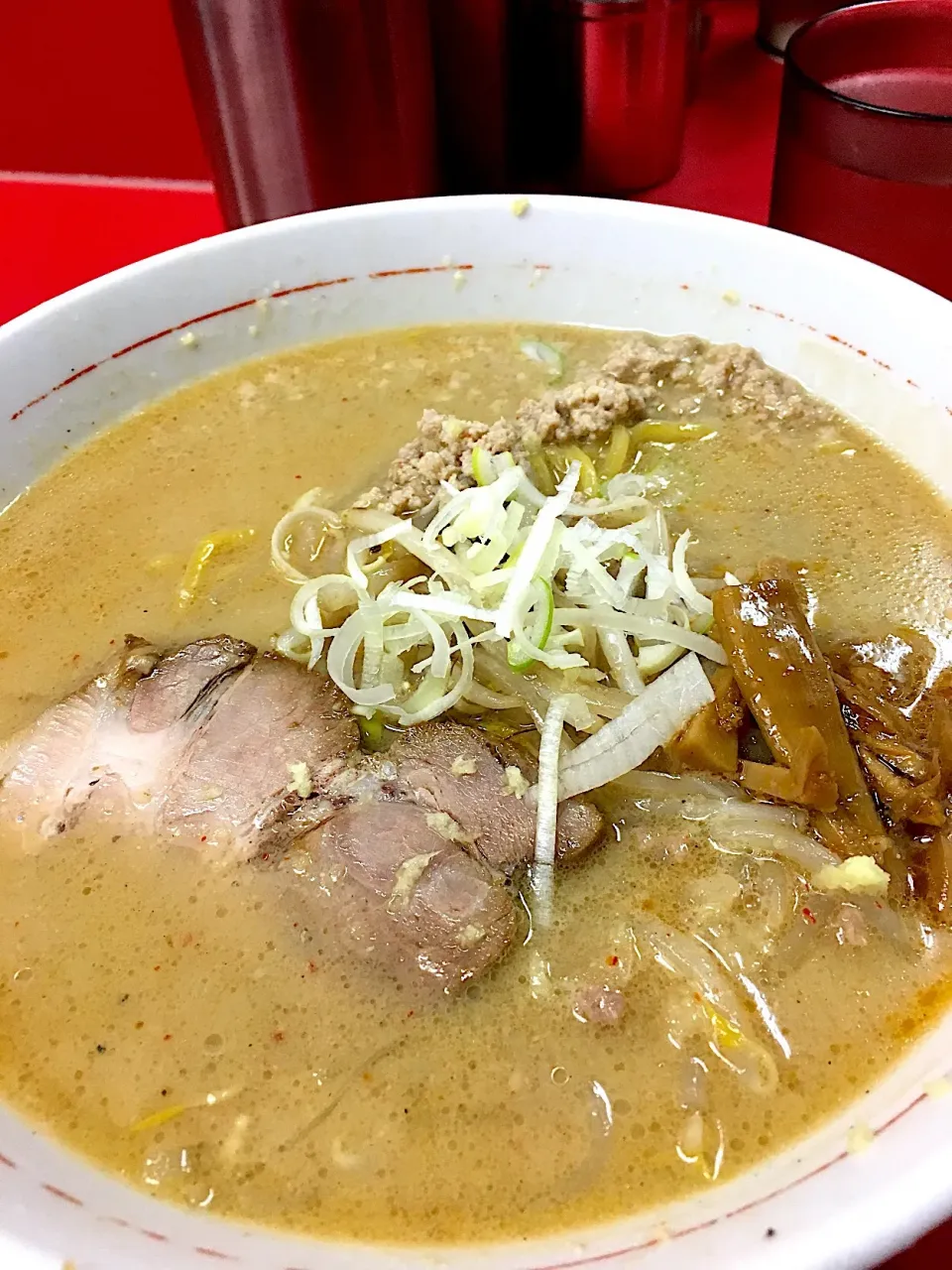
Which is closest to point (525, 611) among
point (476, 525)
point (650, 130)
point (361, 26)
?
point (476, 525)

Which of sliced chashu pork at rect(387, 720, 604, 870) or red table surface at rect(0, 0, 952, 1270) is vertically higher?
red table surface at rect(0, 0, 952, 1270)

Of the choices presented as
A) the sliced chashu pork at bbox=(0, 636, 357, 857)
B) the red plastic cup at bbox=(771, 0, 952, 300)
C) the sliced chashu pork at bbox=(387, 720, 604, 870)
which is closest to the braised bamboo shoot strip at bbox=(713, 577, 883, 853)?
the sliced chashu pork at bbox=(387, 720, 604, 870)

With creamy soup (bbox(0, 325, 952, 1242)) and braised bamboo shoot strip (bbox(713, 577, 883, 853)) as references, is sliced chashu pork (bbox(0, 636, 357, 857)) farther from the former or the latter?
braised bamboo shoot strip (bbox(713, 577, 883, 853))

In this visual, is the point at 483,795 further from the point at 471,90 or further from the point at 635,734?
the point at 471,90

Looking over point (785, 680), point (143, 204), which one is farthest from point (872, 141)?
point (143, 204)

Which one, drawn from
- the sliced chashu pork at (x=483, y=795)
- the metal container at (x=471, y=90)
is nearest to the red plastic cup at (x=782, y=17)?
the metal container at (x=471, y=90)
